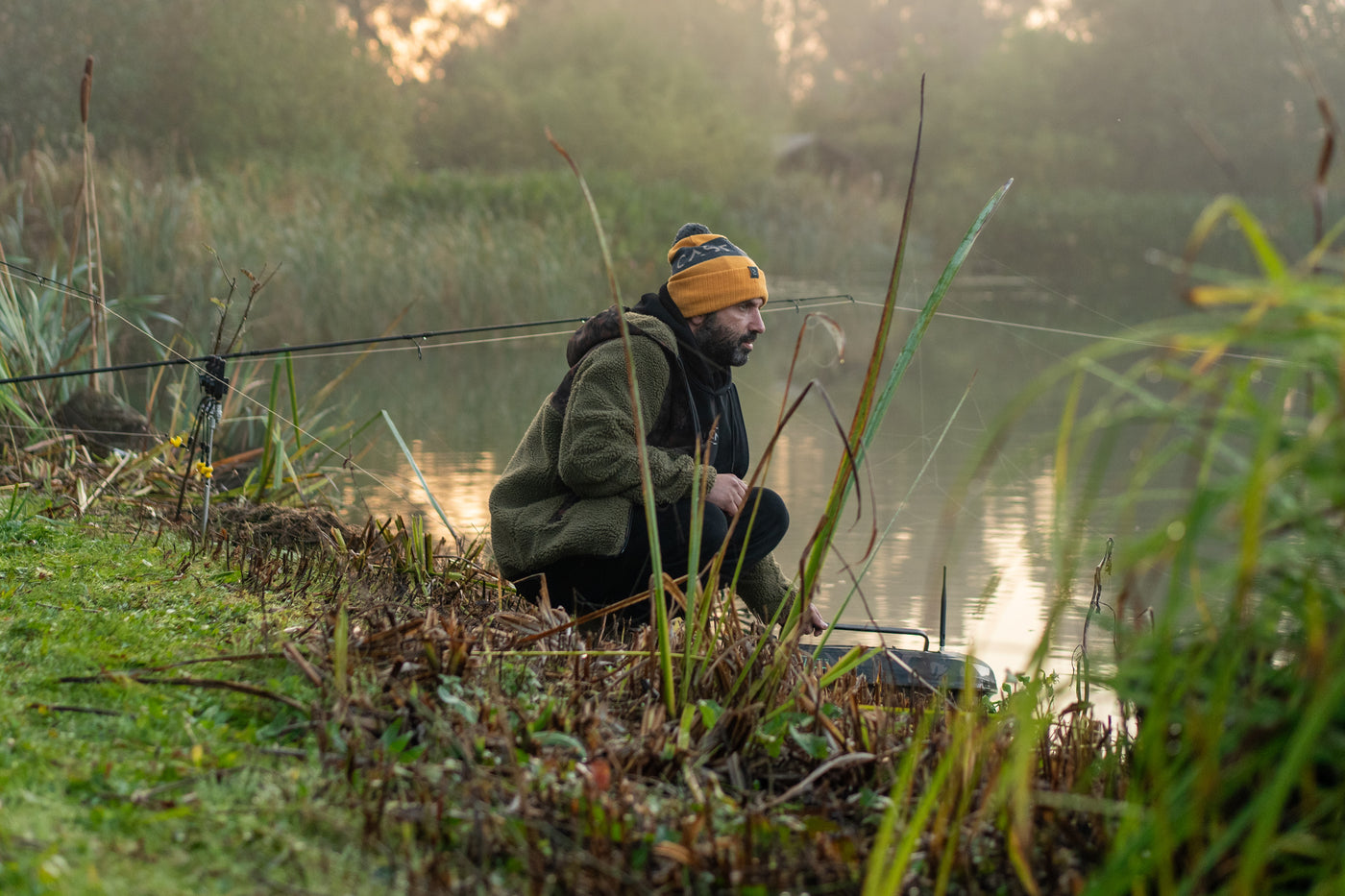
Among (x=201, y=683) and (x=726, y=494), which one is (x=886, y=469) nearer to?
(x=726, y=494)

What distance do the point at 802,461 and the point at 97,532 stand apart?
394cm

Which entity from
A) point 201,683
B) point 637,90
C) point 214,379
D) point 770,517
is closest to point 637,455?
point 770,517

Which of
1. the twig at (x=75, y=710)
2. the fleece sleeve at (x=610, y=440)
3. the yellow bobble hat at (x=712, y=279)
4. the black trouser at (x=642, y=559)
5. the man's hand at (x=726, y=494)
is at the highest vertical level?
the yellow bobble hat at (x=712, y=279)

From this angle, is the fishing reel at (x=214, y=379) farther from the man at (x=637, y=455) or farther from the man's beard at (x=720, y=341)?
the man's beard at (x=720, y=341)

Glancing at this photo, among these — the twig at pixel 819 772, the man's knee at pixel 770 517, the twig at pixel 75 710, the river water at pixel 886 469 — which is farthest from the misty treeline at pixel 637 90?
the twig at pixel 819 772

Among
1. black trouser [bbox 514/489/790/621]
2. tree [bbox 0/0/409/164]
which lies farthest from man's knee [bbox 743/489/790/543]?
tree [bbox 0/0/409/164]

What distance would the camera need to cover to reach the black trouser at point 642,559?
2.89 metres

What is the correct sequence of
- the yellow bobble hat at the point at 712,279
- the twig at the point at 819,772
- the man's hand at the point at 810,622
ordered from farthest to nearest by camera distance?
the yellow bobble hat at the point at 712,279 < the man's hand at the point at 810,622 < the twig at the point at 819,772

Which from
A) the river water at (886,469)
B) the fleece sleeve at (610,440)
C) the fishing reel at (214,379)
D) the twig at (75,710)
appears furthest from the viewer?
the river water at (886,469)

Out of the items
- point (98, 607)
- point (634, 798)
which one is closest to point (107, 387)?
point (98, 607)

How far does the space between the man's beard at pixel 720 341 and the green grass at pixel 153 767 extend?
1257 millimetres

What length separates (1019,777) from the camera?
1.01m

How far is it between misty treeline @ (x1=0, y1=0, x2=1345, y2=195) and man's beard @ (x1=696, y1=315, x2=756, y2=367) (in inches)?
734

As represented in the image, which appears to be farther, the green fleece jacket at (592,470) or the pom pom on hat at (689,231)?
the pom pom on hat at (689,231)
